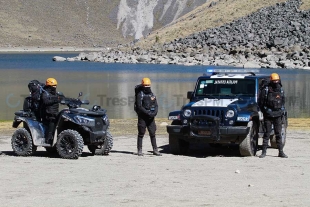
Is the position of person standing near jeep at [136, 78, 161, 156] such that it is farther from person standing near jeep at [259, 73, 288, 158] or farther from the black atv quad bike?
person standing near jeep at [259, 73, 288, 158]

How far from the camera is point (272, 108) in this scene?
51.9 ft

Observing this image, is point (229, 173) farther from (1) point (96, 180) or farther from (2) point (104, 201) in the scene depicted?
(2) point (104, 201)

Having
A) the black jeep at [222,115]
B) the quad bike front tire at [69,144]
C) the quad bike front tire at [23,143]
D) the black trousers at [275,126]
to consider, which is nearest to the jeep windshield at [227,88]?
the black jeep at [222,115]

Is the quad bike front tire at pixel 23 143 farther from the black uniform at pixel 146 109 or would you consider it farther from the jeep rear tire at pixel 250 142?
the jeep rear tire at pixel 250 142

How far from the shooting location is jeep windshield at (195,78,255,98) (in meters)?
16.9

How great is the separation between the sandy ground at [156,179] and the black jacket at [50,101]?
993mm

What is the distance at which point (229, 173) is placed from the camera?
1357 centimetres

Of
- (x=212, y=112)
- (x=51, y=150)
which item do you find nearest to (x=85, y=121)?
(x=51, y=150)

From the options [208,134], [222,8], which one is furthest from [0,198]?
[222,8]

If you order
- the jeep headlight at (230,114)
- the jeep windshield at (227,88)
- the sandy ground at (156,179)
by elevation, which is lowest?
the sandy ground at (156,179)

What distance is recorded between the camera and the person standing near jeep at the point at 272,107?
15.8m

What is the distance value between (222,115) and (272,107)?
1.13 m

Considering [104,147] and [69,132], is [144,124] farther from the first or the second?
[69,132]

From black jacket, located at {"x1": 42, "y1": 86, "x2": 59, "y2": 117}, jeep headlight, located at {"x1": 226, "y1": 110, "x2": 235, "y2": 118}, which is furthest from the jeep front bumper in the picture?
black jacket, located at {"x1": 42, "y1": 86, "x2": 59, "y2": 117}
